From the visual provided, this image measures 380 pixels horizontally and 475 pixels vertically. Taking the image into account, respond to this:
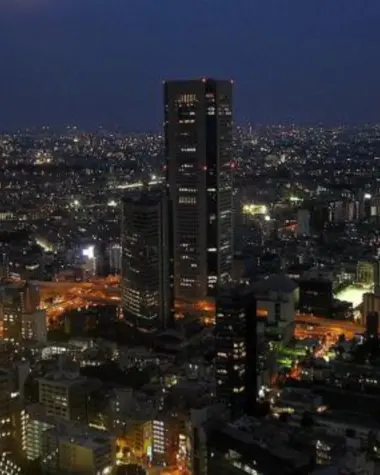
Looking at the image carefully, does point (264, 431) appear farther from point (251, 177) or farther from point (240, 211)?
point (251, 177)

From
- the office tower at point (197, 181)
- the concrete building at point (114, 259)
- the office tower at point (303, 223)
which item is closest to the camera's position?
the office tower at point (197, 181)

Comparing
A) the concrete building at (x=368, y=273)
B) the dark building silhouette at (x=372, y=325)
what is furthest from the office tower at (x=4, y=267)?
the dark building silhouette at (x=372, y=325)

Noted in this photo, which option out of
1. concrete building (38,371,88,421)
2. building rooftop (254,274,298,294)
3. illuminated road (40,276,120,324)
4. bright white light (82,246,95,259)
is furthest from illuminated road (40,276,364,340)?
concrete building (38,371,88,421)

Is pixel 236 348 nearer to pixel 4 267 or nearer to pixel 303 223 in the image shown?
pixel 4 267

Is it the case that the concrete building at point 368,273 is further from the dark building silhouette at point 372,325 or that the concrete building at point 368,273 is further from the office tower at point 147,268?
the office tower at point 147,268

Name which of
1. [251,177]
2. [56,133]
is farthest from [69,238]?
[56,133]

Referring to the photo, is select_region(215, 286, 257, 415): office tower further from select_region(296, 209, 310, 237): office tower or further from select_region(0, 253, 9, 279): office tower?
select_region(296, 209, 310, 237): office tower
